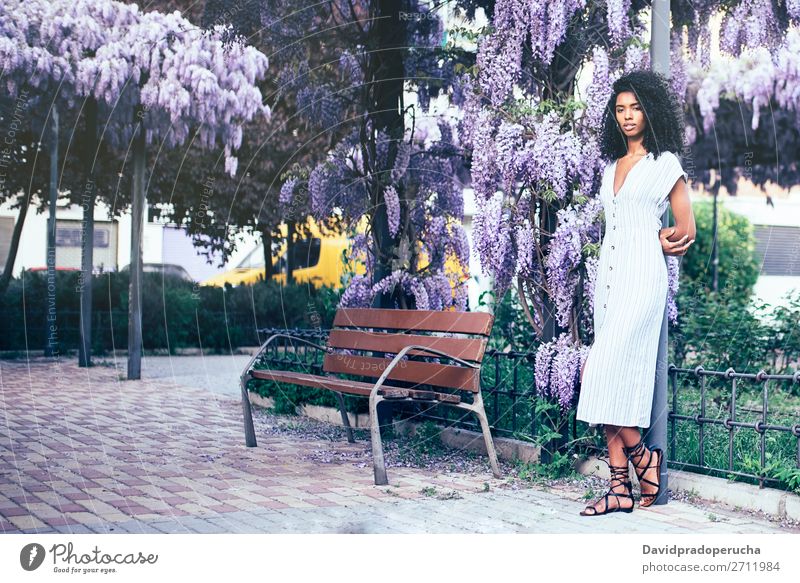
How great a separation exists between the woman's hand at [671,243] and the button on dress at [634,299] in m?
0.03

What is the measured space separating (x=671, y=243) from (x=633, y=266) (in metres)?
0.19

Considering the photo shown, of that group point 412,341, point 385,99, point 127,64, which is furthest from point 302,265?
point 412,341

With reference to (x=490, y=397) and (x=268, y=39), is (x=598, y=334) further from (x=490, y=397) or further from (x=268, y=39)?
(x=268, y=39)

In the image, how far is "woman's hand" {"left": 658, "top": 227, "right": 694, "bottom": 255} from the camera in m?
4.09

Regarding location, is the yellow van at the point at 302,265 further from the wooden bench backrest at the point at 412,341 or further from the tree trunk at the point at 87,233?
the wooden bench backrest at the point at 412,341

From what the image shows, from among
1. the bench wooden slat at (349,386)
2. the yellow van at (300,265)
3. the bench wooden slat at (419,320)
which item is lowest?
the bench wooden slat at (349,386)

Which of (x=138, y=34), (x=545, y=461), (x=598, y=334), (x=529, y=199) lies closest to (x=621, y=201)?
(x=598, y=334)

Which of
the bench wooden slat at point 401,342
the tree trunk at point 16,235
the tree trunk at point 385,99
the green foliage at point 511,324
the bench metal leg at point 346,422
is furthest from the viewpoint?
the tree trunk at point 16,235

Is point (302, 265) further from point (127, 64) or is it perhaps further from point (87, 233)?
point (127, 64)

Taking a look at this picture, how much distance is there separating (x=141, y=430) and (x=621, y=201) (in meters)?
3.74

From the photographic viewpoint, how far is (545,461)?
16.8ft

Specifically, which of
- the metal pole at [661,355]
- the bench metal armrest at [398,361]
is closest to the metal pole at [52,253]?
the bench metal armrest at [398,361]

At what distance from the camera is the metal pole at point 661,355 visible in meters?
4.32

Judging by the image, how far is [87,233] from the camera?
10.0 metres
